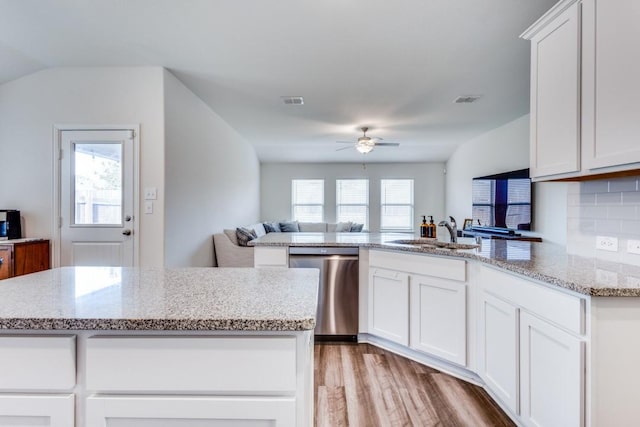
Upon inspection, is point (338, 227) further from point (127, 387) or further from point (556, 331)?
point (127, 387)

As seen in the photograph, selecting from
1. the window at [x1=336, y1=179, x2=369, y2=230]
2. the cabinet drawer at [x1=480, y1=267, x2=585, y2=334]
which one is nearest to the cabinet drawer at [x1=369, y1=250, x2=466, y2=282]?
the cabinet drawer at [x1=480, y1=267, x2=585, y2=334]

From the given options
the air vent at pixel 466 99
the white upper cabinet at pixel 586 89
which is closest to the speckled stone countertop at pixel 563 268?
the white upper cabinet at pixel 586 89

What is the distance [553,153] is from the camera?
5.75ft

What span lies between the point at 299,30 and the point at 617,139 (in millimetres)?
2138

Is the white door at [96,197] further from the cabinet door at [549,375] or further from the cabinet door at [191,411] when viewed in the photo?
the cabinet door at [549,375]

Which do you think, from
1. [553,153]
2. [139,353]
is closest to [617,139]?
[553,153]

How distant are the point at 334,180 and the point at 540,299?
7195 millimetres

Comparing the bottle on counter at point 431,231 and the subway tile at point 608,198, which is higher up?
the subway tile at point 608,198

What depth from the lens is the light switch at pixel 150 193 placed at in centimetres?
315

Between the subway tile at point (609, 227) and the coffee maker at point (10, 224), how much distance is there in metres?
4.76

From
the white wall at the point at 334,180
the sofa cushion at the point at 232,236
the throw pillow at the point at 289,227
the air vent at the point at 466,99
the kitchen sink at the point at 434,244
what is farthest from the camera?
the white wall at the point at 334,180

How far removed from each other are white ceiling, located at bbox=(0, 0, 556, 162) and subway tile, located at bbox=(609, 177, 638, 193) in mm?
1299

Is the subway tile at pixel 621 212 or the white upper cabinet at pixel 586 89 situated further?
the subway tile at pixel 621 212

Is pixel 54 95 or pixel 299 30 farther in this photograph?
pixel 54 95
